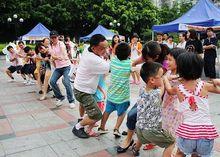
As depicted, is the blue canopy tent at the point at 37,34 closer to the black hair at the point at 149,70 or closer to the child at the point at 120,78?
the child at the point at 120,78

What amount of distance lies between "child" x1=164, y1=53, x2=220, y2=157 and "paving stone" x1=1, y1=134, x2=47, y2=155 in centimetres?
247

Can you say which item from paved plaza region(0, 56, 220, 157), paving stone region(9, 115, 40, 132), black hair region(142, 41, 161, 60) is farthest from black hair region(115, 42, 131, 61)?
paving stone region(9, 115, 40, 132)

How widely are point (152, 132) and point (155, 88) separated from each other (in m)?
0.46

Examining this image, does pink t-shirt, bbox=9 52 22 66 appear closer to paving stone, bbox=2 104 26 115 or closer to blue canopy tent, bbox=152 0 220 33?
paving stone, bbox=2 104 26 115

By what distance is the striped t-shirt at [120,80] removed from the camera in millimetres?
4219

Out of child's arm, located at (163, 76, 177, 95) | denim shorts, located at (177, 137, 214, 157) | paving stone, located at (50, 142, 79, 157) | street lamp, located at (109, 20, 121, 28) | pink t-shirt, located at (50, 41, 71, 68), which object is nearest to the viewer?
denim shorts, located at (177, 137, 214, 157)

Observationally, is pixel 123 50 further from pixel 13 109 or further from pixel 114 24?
pixel 114 24

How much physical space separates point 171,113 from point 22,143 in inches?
92.1

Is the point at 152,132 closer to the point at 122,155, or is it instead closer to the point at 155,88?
the point at 155,88

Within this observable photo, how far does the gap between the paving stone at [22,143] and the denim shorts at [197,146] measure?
7.85ft

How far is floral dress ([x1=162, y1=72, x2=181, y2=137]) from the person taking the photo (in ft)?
11.1

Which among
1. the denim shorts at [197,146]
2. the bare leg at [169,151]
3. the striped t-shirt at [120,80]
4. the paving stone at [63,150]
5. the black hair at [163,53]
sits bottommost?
the paving stone at [63,150]

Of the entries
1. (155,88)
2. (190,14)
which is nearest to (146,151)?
(155,88)

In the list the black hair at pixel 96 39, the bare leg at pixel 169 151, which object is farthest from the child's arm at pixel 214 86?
the black hair at pixel 96 39
